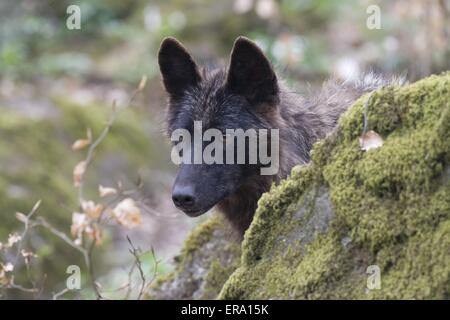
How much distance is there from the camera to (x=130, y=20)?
1938 cm

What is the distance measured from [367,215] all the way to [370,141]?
43cm

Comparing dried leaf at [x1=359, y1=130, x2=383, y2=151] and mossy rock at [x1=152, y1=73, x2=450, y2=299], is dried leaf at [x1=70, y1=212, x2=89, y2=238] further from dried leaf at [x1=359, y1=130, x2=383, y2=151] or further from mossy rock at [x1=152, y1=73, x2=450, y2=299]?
dried leaf at [x1=359, y1=130, x2=383, y2=151]

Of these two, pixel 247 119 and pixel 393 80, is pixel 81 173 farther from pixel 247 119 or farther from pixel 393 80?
pixel 393 80

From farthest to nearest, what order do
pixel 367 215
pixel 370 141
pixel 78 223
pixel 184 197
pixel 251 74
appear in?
pixel 78 223
pixel 251 74
pixel 184 197
pixel 370 141
pixel 367 215

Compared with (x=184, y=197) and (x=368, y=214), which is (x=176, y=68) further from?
(x=368, y=214)

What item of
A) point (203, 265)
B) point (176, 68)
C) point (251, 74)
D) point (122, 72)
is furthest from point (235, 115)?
point (122, 72)

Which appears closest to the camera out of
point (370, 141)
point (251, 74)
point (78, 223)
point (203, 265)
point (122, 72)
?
point (370, 141)

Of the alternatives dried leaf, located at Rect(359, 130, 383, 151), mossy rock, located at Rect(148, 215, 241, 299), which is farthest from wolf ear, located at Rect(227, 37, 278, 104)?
dried leaf, located at Rect(359, 130, 383, 151)

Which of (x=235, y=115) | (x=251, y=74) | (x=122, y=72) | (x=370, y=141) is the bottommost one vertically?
(x=370, y=141)

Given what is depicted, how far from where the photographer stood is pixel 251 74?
570 cm

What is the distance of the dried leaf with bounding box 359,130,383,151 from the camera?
394 centimetres

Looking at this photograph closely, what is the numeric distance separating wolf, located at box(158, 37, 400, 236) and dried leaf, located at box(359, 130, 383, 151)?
1663mm

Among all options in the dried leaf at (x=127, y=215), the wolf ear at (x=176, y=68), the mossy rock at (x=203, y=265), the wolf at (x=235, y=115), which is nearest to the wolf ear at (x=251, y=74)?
the wolf at (x=235, y=115)
